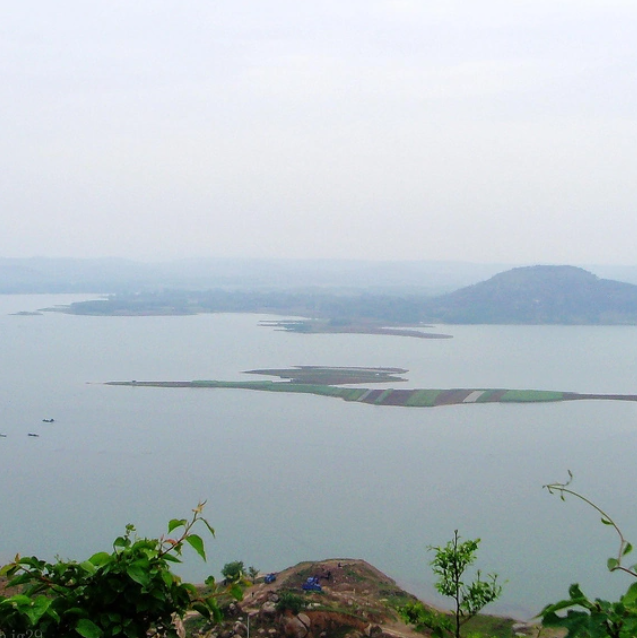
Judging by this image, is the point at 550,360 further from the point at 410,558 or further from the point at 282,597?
the point at 282,597

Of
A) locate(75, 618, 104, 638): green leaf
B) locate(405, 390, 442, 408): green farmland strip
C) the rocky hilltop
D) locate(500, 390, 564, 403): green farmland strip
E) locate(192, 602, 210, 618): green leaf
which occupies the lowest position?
the rocky hilltop

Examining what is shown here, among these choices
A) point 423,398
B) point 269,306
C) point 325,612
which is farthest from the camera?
point 269,306

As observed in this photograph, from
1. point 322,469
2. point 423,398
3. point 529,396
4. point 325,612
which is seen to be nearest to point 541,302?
point 529,396

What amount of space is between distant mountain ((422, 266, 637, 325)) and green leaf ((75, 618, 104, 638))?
1964 cm

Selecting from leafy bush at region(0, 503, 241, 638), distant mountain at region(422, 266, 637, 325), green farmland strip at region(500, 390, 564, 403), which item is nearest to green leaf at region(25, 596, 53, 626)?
leafy bush at region(0, 503, 241, 638)

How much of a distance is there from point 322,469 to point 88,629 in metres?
5.89

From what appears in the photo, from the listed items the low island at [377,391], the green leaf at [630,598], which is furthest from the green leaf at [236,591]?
the low island at [377,391]

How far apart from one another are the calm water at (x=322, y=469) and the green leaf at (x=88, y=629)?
3.62 m

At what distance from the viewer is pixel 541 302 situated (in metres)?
20.9

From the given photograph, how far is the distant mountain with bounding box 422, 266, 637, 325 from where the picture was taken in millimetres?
20094

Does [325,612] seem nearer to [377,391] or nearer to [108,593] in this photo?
[108,593]

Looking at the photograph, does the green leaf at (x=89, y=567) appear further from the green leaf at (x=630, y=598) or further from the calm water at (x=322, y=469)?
the calm water at (x=322, y=469)

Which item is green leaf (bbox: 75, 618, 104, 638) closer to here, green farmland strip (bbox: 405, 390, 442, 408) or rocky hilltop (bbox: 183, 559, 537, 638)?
rocky hilltop (bbox: 183, 559, 537, 638)

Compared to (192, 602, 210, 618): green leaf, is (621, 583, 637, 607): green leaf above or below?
above
